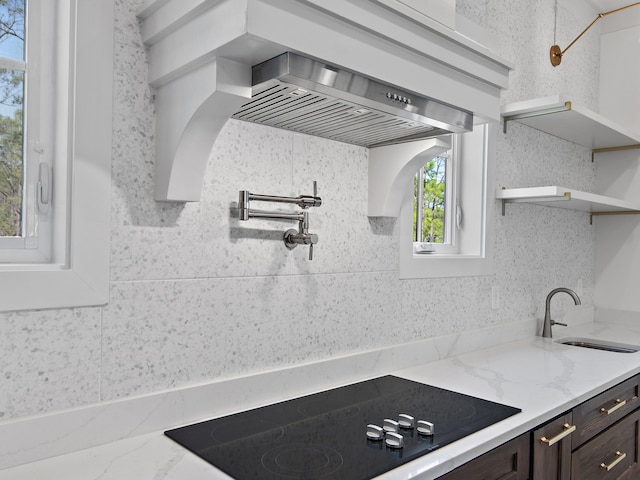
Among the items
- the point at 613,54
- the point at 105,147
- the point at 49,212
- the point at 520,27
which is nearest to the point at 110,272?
the point at 49,212

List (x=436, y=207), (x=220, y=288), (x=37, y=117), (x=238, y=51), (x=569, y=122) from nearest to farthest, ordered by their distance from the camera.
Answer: (x=238, y=51) → (x=37, y=117) → (x=220, y=288) → (x=436, y=207) → (x=569, y=122)

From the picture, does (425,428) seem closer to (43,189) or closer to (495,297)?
(43,189)

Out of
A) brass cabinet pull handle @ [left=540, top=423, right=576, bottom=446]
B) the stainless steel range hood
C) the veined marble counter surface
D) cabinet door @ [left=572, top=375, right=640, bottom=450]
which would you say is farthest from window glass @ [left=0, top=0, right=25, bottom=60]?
cabinet door @ [left=572, top=375, right=640, bottom=450]

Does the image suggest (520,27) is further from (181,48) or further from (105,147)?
(105,147)

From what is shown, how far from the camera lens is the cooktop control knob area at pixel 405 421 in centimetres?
132

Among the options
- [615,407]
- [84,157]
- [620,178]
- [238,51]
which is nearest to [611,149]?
[620,178]

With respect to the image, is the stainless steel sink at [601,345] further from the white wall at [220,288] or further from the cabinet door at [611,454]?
the white wall at [220,288]

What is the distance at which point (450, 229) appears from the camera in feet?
8.21

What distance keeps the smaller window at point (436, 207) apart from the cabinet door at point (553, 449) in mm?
928

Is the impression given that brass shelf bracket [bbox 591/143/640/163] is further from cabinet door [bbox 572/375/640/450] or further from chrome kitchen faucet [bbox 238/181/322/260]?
chrome kitchen faucet [bbox 238/181/322/260]

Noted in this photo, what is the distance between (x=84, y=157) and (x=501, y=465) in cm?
130

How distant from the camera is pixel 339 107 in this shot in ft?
4.35

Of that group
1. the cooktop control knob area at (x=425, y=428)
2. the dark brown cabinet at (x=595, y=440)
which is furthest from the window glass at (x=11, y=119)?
the dark brown cabinet at (x=595, y=440)

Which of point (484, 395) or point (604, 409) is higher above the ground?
point (484, 395)
